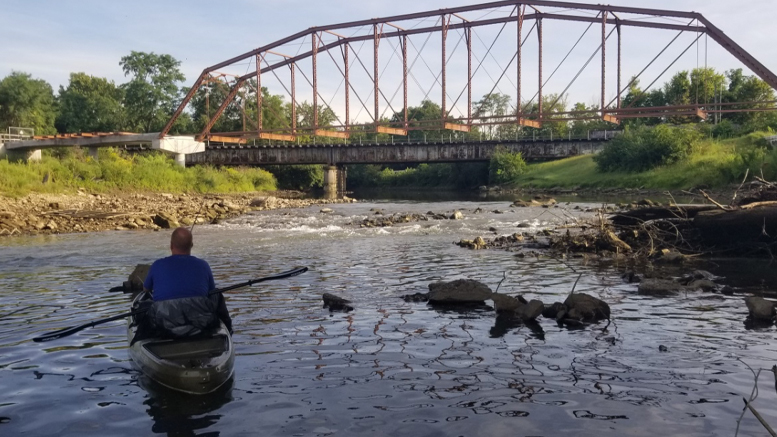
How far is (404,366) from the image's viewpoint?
373 inches

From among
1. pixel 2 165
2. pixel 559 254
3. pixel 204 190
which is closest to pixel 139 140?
pixel 204 190

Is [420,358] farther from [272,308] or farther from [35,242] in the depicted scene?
[35,242]

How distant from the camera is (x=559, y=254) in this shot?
70.0 ft

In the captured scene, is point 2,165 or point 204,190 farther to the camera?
point 204,190

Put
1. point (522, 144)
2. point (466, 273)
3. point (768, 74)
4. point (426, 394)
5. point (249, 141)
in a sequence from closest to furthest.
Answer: point (426, 394)
point (466, 273)
point (768, 74)
point (522, 144)
point (249, 141)

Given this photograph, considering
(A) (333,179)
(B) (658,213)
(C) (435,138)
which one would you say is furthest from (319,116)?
(B) (658,213)

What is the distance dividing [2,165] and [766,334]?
4573 cm

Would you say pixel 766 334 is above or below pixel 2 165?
below

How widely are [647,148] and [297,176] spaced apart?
2098 inches

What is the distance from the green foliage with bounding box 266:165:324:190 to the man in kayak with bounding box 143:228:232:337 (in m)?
91.8

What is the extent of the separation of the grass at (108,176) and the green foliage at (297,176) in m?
18.6

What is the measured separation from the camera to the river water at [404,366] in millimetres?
7395

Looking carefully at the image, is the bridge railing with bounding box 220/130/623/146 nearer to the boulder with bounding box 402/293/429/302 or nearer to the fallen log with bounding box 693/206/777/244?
the fallen log with bounding box 693/206/777/244

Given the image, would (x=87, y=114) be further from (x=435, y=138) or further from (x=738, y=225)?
(x=738, y=225)
